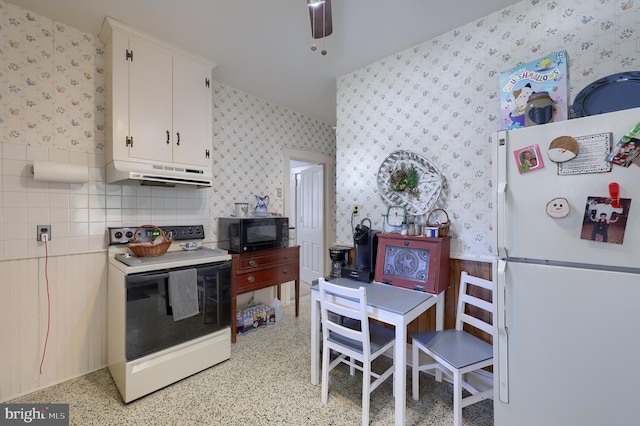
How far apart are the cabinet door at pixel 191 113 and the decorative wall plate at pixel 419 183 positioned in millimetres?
1618

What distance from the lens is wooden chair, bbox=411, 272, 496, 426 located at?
4.91ft

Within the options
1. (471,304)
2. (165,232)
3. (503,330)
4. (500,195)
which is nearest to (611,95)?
(500,195)

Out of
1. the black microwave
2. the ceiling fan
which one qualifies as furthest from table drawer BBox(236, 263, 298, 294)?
the ceiling fan

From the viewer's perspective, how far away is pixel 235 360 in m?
2.33

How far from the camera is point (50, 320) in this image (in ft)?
6.48

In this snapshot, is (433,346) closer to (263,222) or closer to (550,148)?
(550,148)

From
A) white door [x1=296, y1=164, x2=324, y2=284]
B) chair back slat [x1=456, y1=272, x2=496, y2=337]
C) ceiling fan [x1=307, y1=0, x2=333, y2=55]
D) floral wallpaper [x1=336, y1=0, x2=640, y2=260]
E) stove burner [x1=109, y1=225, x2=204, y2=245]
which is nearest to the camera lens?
ceiling fan [x1=307, y1=0, x2=333, y2=55]

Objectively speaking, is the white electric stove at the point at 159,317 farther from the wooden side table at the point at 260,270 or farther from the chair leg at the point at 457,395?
the chair leg at the point at 457,395

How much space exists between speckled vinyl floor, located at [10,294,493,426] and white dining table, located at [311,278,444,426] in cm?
21

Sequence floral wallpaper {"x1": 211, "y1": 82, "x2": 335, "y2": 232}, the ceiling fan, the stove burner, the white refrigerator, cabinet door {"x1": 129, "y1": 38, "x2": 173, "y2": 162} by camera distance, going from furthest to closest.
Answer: floral wallpaper {"x1": 211, "y1": 82, "x2": 335, "y2": 232}
the stove burner
cabinet door {"x1": 129, "y1": 38, "x2": 173, "y2": 162}
the ceiling fan
the white refrigerator

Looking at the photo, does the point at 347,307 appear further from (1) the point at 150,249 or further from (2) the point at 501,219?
(1) the point at 150,249

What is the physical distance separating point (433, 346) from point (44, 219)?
2780mm

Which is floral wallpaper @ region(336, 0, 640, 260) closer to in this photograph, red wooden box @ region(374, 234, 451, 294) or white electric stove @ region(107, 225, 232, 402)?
red wooden box @ region(374, 234, 451, 294)

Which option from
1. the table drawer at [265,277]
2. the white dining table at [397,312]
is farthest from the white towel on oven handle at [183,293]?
the white dining table at [397,312]
